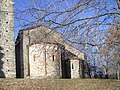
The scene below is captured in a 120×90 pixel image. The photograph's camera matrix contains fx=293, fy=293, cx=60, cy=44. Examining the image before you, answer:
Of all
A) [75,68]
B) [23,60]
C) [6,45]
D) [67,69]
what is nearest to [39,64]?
[23,60]

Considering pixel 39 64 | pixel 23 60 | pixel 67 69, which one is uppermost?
pixel 23 60

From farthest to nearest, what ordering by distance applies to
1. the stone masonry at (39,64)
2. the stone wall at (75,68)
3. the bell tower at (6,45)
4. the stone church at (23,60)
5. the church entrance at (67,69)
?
the church entrance at (67,69) → the stone wall at (75,68) → the stone masonry at (39,64) → the stone church at (23,60) → the bell tower at (6,45)

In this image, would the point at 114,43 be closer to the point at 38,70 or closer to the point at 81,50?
the point at 81,50

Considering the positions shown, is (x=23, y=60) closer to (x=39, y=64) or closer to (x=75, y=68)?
(x=39, y=64)

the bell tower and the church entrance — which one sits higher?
the bell tower

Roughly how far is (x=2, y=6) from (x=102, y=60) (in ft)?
76.2

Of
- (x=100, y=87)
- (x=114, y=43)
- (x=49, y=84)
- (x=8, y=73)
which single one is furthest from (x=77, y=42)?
(x=8, y=73)

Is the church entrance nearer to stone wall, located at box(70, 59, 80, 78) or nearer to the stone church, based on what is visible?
the stone church

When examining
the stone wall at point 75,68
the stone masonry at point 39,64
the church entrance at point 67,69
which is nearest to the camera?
the stone masonry at point 39,64

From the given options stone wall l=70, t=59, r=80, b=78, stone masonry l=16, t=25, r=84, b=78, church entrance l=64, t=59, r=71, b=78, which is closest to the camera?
stone masonry l=16, t=25, r=84, b=78

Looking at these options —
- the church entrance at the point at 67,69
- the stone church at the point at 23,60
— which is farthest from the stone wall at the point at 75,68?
the church entrance at the point at 67,69

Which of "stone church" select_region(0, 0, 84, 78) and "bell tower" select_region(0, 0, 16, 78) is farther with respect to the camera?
"stone church" select_region(0, 0, 84, 78)

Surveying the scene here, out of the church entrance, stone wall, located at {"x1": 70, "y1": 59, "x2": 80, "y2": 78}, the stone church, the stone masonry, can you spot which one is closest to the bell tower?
the stone church

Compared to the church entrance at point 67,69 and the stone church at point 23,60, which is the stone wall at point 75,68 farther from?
the church entrance at point 67,69
